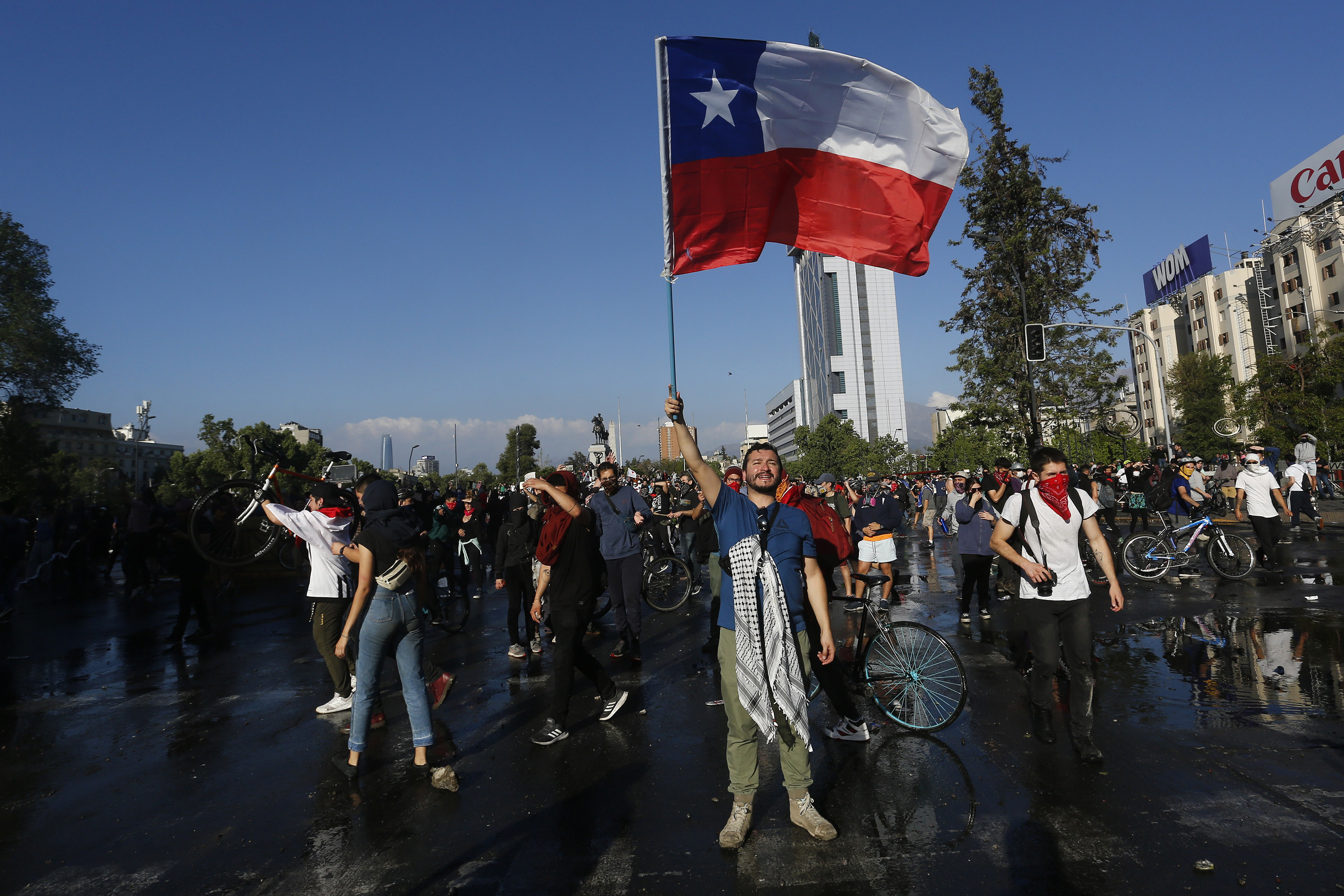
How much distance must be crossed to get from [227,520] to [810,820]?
869cm

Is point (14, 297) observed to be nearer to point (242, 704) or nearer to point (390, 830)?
point (242, 704)

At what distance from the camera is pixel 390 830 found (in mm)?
4156

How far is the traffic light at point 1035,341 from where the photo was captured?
1923cm

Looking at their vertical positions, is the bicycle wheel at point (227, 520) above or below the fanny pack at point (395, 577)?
above

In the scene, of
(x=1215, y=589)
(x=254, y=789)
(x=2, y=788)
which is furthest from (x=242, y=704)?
(x=1215, y=589)

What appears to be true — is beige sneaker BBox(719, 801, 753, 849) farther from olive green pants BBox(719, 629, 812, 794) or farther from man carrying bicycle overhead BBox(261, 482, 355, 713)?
Answer: man carrying bicycle overhead BBox(261, 482, 355, 713)

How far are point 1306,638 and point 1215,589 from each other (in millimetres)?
3283

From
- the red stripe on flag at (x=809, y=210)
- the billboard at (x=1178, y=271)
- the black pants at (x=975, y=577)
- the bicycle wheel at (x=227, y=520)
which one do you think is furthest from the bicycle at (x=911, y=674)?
the billboard at (x=1178, y=271)

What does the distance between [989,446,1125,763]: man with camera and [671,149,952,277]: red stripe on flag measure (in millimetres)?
2166

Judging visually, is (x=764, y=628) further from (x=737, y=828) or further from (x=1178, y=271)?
(x=1178, y=271)

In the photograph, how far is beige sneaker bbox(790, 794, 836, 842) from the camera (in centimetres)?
377

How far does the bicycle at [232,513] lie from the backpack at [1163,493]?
13562mm

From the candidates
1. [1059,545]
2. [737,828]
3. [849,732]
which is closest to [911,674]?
[849,732]

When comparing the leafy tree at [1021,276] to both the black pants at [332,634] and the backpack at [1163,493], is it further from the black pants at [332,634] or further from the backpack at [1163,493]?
the black pants at [332,634]
